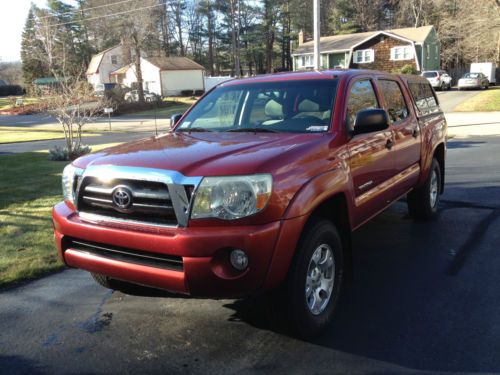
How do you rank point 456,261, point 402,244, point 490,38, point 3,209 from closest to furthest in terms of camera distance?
point 456,261
point 402,244
point 3,209
point 490,38

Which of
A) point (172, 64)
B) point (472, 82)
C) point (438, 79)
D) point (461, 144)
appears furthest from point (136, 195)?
point (172, 64)

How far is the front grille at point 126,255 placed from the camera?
2.96 m

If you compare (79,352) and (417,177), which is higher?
(417,177)

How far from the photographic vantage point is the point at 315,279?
11.3 ft

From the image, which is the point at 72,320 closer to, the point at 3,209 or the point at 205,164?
the point at 205,164

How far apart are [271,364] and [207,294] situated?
2.11 feet

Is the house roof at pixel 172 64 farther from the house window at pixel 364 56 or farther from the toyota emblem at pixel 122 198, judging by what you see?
the toyota emblem at pixel 122 198

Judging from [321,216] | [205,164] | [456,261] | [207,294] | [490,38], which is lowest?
[456,261]

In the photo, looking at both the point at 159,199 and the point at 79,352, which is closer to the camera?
the point at 159,199

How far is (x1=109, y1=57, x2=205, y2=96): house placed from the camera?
54.2m

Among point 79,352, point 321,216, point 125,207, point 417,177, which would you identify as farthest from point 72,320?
point 417,177

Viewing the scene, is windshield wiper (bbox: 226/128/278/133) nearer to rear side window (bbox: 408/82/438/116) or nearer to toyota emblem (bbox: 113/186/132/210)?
toyota emblem (bbox: 113/186/132/210)

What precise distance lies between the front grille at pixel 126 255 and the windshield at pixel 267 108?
1519mm

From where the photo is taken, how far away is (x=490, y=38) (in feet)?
123
